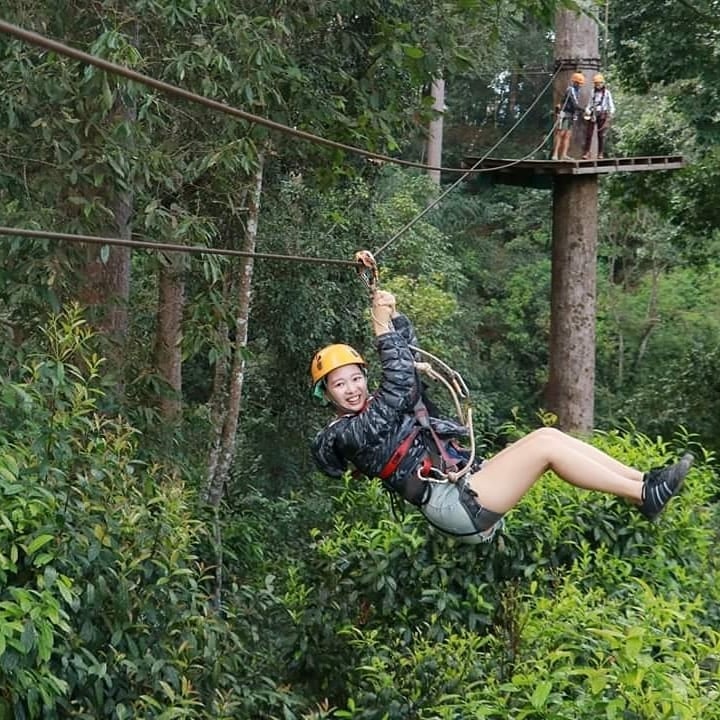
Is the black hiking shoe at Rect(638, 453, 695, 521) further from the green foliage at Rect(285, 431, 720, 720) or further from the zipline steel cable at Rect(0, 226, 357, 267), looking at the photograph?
the zipline steel cable at Rect(0, 226, 357, 267)

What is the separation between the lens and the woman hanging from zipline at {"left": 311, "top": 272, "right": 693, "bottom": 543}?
3406mm

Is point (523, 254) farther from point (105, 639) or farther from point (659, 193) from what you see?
point (105, 639)

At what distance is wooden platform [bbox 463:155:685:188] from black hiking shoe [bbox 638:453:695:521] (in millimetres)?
3611

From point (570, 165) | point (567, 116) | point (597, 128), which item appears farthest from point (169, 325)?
point (597, 128)

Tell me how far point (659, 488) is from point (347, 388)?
1.09m

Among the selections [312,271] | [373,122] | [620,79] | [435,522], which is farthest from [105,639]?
[620,79]

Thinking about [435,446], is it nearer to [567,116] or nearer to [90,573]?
[90,573]

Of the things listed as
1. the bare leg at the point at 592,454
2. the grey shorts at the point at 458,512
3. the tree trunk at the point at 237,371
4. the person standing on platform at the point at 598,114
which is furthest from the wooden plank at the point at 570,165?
the grey shorts at the point at 458,512

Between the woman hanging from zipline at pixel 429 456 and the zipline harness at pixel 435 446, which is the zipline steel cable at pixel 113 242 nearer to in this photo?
the woman hanging from zipline at pixel 429 456

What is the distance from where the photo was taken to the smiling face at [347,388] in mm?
3600

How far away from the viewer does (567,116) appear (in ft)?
23.3

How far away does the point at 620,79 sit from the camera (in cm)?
961

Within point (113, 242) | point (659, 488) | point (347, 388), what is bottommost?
point (659, 488)

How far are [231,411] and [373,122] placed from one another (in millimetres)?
2103
